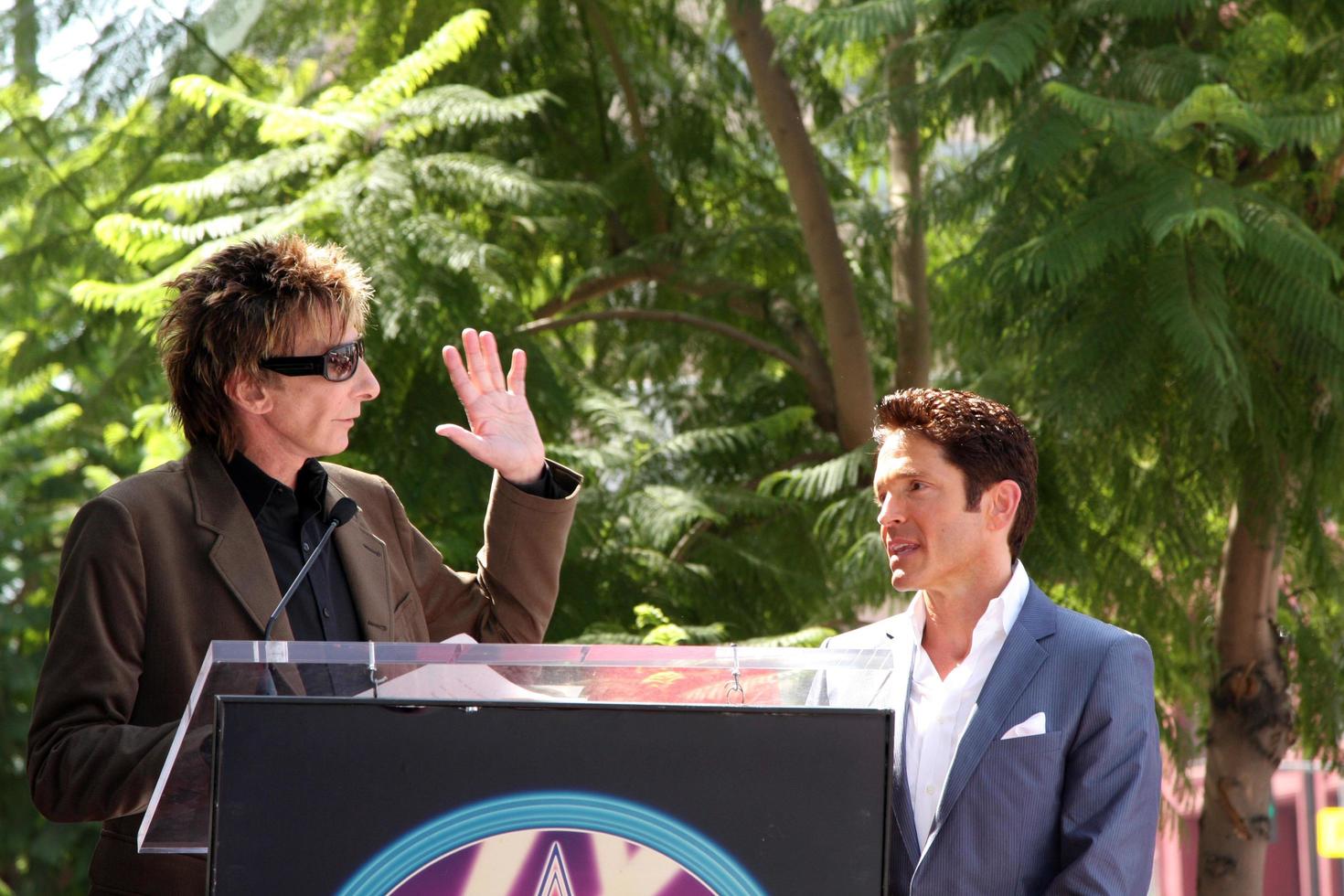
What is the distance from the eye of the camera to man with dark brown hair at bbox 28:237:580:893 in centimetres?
250

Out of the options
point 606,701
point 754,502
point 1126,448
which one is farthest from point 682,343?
point 606,701

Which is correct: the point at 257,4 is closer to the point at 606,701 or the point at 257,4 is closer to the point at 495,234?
the point at 495,234

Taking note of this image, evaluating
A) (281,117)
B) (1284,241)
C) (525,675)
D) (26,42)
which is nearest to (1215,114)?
(1284,241)

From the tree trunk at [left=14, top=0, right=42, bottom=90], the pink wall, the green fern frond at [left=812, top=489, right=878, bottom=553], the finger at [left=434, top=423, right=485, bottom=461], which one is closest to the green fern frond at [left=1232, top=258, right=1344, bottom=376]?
the green fern frond at [left=812, top=489, right=878, bottom=553]

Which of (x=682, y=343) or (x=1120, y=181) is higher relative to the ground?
(x=682, y=343)

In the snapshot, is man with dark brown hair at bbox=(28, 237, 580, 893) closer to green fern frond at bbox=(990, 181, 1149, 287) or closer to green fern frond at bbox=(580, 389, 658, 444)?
green fern frond at bbox=(990, 181, 1149, 287)

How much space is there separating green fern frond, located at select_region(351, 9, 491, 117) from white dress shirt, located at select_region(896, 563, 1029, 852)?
11.7 feet

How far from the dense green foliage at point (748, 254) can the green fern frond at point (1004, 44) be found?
2 centimetres

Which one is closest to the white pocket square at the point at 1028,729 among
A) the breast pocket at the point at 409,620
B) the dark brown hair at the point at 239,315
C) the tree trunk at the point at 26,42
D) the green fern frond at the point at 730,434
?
the breast pocket at the point at 409,620

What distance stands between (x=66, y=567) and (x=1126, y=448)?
13.2ft

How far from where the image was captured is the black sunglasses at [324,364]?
2.79m

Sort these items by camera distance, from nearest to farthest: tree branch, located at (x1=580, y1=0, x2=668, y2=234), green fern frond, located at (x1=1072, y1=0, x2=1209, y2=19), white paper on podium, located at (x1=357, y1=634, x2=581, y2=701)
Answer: white paper on podium, located at (x1=357, y1=634, x2=581, y2=701) < green fern frond, located at (x1=1072, y1=0, x2=1209, y2=19) < tree branch, located at (x1=580, y1=0, x2=668, y2=234)

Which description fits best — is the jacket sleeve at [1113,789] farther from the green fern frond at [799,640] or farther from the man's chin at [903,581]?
the green fern frond at [799,640]

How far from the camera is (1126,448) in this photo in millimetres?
5656
